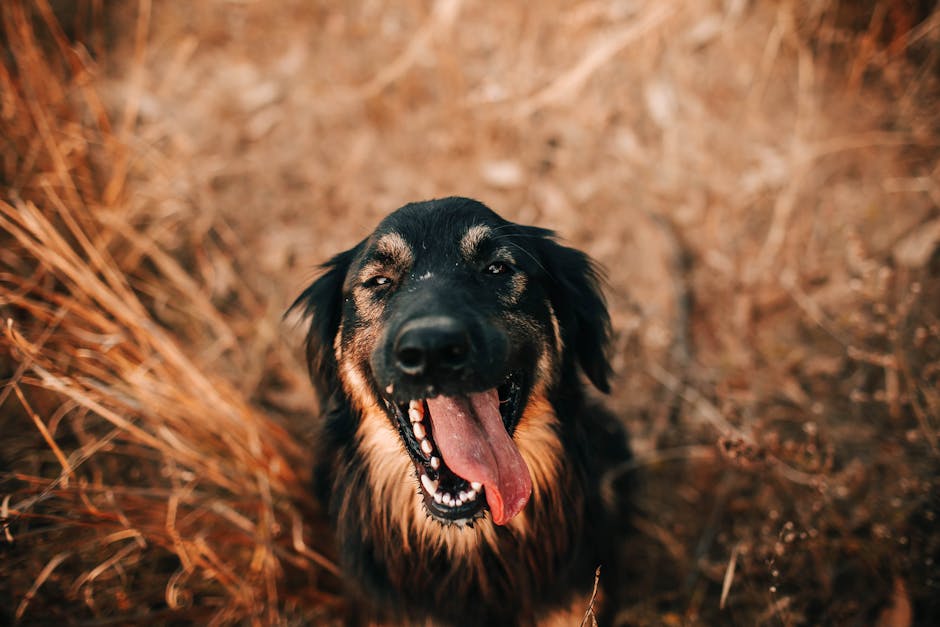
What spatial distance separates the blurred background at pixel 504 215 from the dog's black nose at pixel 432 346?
3.45 feet

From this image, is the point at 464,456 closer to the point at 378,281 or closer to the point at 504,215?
the point at 378,281

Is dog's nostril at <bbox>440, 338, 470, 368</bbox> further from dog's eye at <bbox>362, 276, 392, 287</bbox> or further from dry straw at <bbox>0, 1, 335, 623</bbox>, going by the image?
dry straw at <bbox>0, 1, 335, 623</bbox>

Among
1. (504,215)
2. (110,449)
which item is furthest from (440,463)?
(504,215)

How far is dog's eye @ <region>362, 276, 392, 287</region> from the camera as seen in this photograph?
2369 millimetres

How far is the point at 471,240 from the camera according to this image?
2.33 meters

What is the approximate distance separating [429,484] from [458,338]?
0.61m

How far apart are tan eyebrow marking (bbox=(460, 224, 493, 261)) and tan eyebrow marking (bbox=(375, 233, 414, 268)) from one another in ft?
Result: 0.69

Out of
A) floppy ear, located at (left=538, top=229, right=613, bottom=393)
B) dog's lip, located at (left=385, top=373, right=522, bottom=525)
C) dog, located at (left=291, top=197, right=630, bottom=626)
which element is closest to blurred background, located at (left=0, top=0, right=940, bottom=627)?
dog, located at (left=291, top=197, right=630, bottom=626)

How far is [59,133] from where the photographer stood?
384 centimetres

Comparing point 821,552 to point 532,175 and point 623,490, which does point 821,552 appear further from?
point 532,175

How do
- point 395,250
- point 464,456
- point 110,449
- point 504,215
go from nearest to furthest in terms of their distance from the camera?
point 464,456, point 395,250, point 110,449, point 504,215

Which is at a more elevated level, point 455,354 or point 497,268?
point 497,268

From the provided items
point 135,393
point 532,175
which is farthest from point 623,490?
point 135,393

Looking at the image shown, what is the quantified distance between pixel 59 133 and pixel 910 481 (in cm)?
525
